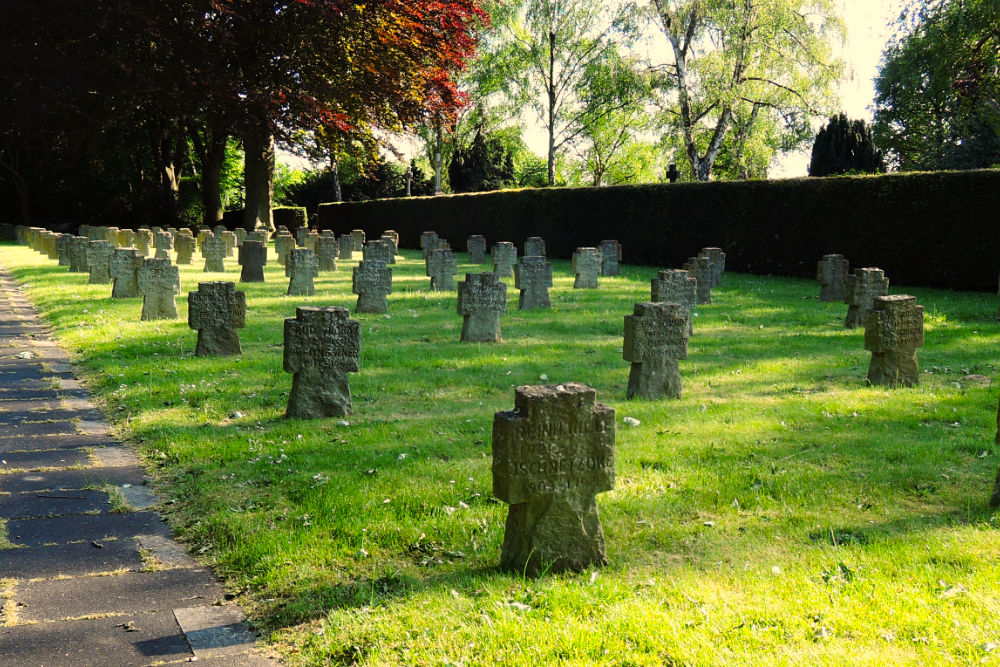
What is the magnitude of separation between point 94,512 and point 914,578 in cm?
455

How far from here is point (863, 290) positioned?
12.8m

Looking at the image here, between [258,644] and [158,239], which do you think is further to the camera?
[158,239]

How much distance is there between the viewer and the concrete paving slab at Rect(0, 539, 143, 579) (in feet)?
14.7

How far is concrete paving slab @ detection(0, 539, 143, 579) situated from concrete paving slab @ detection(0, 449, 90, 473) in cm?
160

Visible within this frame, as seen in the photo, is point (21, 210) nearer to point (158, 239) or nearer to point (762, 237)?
point (158, 239)

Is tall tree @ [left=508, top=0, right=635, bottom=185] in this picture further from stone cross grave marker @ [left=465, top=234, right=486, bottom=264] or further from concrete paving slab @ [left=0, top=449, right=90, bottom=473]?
concrete paving slab @ [left=0, top=449, right=90, bottom=473]

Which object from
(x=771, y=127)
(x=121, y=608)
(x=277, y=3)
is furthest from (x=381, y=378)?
(x=771, y=127)

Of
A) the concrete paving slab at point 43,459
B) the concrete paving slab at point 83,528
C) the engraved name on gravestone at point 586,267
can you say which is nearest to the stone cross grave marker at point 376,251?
the engraved name on gravestone at point 586,267

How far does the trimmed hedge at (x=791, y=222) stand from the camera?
721 inches

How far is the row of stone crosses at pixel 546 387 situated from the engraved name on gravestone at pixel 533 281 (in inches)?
0.7

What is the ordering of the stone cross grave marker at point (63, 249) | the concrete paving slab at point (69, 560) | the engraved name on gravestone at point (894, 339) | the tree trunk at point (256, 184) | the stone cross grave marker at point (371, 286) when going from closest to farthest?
1. the concrete paving slab at point (69, 560)
2. the engraved name on gravestone at point (894, 339)
3. the stone cross grave marker at point (371, 286)
4. the stone cross grave marker at point (63, 249)
5. the tree trunk at point (256, 184)

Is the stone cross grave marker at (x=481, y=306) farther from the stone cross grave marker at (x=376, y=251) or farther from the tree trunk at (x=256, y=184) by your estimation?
the tree trunk at (x=256, y=184)

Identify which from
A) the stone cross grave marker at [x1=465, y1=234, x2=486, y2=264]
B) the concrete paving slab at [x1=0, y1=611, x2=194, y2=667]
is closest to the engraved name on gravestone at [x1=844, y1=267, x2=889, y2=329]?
the concrete paving slab at [x1=0, y1=611, x2=194, y2=667]

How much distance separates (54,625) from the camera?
12.9ft
